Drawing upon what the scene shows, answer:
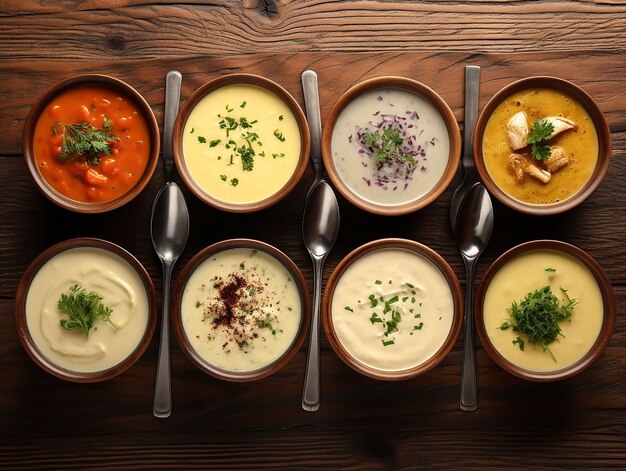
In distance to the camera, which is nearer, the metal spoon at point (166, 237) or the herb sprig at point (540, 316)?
the herb sprig at point (540, 316)

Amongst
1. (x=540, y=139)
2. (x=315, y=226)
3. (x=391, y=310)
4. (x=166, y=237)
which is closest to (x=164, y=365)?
(x=166, y=237)

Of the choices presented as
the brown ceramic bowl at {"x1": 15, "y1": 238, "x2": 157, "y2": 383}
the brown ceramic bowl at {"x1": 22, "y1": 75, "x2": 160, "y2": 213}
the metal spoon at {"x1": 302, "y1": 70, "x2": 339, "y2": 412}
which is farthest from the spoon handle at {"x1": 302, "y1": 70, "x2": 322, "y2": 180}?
the brown ceramic bowl at {"x1": 15, "y1": 238, "x2": 157, "y2": 383}

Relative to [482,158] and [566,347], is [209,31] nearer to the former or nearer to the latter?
[482,158]

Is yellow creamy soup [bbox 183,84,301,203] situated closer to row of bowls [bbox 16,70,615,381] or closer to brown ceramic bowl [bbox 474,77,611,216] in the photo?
row of bowls [bbox 16,70,615,381]

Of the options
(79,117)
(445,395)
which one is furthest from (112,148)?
(445,395)

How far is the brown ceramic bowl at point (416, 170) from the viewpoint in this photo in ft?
10.1

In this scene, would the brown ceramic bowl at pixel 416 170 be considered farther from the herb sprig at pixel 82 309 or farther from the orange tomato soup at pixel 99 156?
the herb sprig at pixel 82 309

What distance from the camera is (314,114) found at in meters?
3.24

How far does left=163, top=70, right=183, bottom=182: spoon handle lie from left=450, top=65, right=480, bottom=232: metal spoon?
53.1 inches

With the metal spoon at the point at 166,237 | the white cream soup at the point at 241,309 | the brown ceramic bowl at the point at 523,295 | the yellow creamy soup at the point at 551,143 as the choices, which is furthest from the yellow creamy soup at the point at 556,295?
the metal spoon at the point at 166,237

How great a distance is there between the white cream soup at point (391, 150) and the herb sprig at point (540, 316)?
671mm

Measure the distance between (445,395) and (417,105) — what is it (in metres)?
1.37

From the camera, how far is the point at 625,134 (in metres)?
3.31

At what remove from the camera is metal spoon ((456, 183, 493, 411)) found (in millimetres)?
3186
